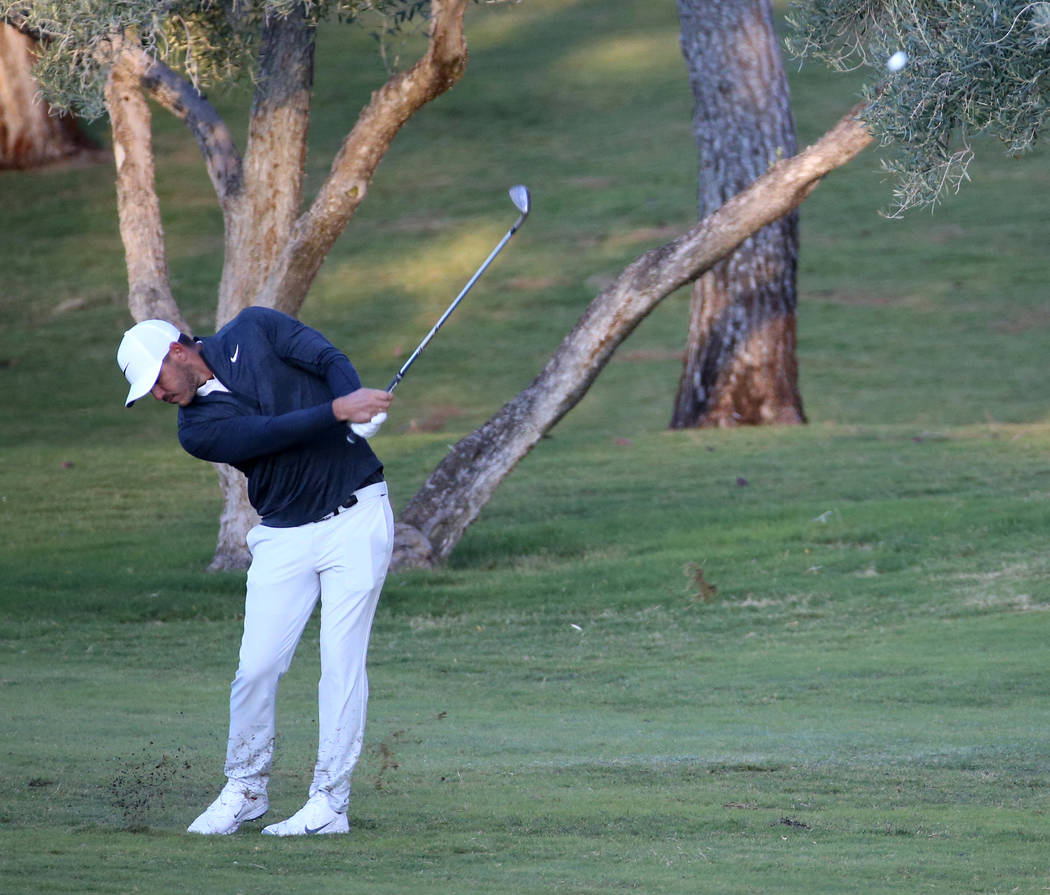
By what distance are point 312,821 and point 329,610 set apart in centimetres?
78

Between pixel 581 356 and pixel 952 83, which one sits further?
pixel 581 356

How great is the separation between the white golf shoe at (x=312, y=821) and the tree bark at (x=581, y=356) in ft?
26.9

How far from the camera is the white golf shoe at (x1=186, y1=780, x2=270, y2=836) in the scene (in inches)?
238

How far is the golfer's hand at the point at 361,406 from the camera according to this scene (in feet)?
18.3

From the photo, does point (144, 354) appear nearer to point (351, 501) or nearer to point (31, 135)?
point (351, 501)

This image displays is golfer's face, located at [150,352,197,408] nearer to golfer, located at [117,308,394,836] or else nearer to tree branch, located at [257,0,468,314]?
golfer, located at [117,308,394,836]

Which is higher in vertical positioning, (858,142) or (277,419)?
(858,142)

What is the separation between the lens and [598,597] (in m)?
13.8

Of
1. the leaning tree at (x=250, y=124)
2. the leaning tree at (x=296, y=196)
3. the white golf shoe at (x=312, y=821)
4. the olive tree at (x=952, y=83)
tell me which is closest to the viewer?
the white golf shoe at (x=312, y=821)

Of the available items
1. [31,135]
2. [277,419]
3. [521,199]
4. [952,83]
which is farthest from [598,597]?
[31,135]

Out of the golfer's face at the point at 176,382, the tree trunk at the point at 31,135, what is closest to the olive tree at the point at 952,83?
the golfer's face at the point at 176,382

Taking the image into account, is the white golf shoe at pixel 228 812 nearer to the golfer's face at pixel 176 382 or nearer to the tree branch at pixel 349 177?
the golfer's face at pixel 176 382

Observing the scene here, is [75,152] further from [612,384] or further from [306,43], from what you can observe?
[306,43]

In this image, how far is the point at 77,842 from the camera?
5.82 metres
